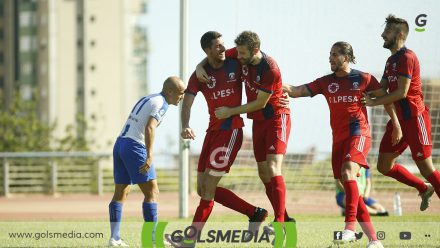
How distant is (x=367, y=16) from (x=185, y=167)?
418cm

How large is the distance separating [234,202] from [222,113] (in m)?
1.39

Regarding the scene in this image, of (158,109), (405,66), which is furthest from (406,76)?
Result: (158,109)

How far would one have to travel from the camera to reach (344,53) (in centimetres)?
1034

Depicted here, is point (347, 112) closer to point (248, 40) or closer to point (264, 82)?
point (264, 82)

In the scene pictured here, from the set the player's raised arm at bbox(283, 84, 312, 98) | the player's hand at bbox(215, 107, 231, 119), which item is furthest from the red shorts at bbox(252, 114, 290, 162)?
the player's hand at bbox(215, 107, 231, 119)

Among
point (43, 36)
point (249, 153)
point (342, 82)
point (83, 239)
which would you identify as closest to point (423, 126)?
point (342, 82)

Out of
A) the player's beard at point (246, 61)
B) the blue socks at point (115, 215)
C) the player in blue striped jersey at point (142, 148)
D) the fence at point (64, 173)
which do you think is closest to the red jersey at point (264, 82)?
the player's beard at point (246, 61)

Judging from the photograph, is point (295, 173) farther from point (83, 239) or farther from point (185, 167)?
point (83, 239)

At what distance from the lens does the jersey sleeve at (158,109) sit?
401 inches

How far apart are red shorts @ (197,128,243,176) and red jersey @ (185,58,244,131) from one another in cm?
8

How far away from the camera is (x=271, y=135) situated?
1034 cm

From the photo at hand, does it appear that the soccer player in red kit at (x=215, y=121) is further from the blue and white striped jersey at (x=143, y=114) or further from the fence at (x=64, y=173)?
the fence at (x=64, y=173)

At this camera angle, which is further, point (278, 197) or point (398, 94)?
point (398, 94)

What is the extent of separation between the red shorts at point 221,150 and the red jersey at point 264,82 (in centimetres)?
49
